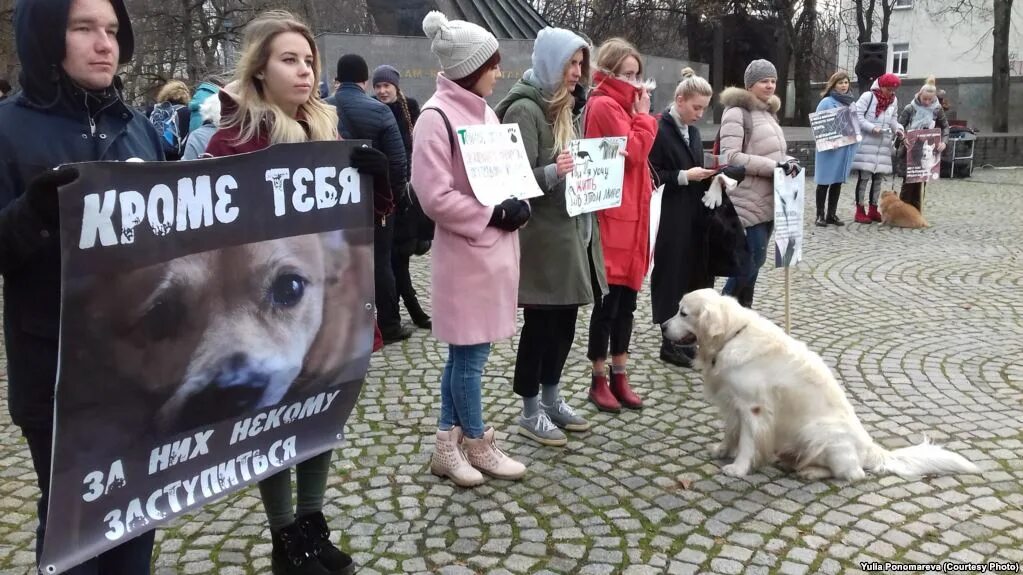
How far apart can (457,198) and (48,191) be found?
1.68 meters

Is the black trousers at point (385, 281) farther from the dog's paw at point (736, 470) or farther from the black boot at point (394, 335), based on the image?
the dog's paw at point (736, 470)

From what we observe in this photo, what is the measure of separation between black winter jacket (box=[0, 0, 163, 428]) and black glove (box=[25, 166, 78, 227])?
2cm

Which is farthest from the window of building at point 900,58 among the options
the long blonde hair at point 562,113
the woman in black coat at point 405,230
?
the long blonde hair at point 562,113

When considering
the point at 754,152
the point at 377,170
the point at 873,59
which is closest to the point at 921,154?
the point at 873,59

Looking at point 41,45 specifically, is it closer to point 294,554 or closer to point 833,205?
point 294,554

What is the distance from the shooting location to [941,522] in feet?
11.0

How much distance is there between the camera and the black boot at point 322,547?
2885mm

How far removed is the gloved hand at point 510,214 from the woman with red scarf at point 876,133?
9.19m

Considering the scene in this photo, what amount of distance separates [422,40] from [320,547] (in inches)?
482

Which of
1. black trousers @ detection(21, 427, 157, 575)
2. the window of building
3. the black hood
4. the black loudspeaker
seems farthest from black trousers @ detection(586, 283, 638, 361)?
the window of building

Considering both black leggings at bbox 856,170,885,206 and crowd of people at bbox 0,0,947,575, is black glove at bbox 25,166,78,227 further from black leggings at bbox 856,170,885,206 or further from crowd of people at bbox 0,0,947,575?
black leggings at bbox 856,170,885,206

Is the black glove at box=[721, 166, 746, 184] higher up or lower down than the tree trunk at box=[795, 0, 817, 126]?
lower down

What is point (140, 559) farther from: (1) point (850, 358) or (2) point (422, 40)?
(2) point (422, 40)

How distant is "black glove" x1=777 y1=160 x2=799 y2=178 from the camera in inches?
211
